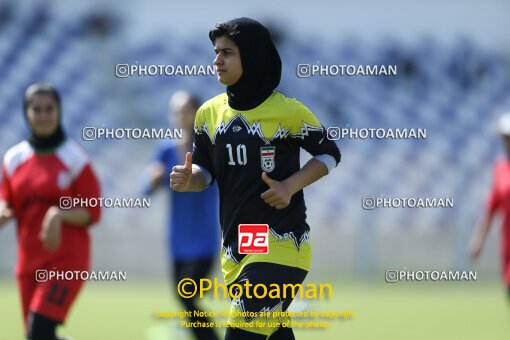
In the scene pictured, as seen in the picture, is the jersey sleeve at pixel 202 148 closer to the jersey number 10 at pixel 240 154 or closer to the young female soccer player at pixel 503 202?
the jersey number 10 at pixel 240 154

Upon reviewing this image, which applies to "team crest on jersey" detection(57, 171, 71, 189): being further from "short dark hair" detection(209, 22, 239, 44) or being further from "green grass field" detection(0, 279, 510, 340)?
"short dark hair" detection(209, 22, 239, 44)

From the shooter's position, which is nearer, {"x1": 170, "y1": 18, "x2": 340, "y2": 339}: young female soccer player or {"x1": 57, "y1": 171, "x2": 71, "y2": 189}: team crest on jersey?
{"x1": 170, "y1": 18, "x2": 340, "y2": 339}: young female soccer player

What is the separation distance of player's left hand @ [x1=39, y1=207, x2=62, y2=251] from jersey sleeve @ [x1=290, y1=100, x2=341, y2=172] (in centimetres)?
163

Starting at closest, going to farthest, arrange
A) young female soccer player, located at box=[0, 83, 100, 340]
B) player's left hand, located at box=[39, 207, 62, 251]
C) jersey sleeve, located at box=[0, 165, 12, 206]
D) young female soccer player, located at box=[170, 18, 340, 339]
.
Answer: young female soccer player, located at box=[170, 18, 340, 339] → player's left hand, located at box=[39, 207, 62, 251] → young female soccer player, located at box=[0, 83, 100, 340] → jersey sleeve, located at box=[0, 165, 12, 206]

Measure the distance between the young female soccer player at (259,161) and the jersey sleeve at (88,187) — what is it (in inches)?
54.0

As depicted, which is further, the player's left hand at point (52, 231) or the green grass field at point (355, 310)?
the green grass field at point (355, 310)

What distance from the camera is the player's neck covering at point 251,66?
14.1ft

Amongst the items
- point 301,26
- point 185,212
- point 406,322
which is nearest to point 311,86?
point 301,26

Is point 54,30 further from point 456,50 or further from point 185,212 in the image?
point 185,212

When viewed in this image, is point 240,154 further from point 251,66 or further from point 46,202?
point 46,202

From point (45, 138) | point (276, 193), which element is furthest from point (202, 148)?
point (45, 138)

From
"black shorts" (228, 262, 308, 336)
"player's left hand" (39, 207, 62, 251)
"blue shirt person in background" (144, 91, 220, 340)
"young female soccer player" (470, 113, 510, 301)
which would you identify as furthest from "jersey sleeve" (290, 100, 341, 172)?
"young female soccer player" (470, 113, 510, 301)

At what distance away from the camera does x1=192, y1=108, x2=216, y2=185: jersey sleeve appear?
4504 millimetres

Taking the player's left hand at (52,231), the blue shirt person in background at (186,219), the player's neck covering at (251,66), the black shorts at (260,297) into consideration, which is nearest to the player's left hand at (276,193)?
the black shorts at (260,297)
